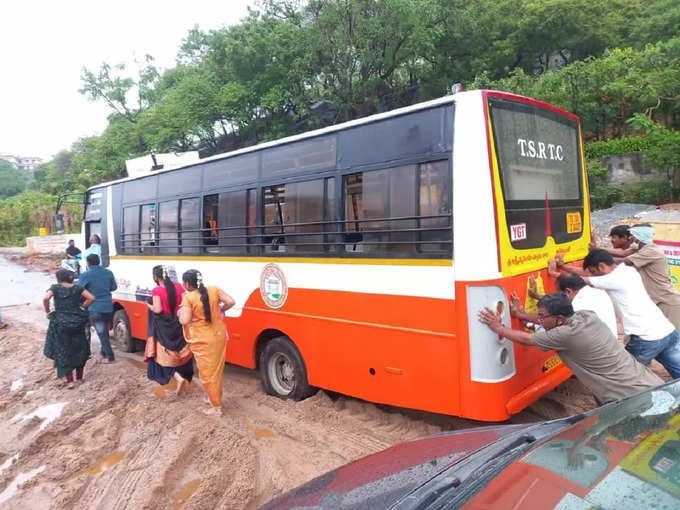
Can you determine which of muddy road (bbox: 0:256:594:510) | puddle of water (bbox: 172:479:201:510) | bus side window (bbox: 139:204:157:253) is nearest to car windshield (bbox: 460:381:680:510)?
muddy road (bbox: 0:256:594:510)

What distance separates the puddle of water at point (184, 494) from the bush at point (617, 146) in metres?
17.6

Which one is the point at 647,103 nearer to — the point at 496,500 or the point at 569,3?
the point at 569,3

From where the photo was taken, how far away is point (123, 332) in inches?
317

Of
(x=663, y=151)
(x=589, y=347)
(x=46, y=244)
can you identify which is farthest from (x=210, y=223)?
Result: (x=46, y=244)

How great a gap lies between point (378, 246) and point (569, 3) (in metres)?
24.7

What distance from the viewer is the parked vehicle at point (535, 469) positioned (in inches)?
60.4

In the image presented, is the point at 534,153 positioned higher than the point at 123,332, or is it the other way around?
the point at 534,153

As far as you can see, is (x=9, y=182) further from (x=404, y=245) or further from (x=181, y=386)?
(x=404, y=245)

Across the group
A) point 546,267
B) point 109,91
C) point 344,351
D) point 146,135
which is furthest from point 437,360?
point 109,91

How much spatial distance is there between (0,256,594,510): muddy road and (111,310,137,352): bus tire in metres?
1.69

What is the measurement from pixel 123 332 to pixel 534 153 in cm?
700

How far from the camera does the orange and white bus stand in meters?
3.59

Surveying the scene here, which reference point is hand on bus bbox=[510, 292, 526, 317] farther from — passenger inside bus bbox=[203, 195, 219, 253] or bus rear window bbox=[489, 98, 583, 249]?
passenger inside bus bbox=[203, 195, 219, 253]

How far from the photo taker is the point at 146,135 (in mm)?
22781
